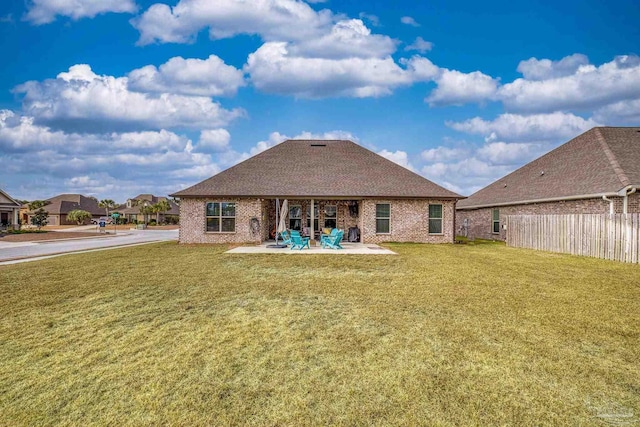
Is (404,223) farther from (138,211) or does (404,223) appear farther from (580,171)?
(138,211)

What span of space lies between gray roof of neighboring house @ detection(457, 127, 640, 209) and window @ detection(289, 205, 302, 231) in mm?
12640

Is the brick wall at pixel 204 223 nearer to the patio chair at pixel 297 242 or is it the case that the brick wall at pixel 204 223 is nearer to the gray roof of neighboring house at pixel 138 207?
the patio chair at pixel 297 242

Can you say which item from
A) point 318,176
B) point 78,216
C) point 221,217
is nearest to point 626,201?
point 318,176

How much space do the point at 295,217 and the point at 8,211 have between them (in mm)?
36747

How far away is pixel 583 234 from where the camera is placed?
576 inches

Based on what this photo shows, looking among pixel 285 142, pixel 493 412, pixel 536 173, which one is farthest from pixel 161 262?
pixel 536 173

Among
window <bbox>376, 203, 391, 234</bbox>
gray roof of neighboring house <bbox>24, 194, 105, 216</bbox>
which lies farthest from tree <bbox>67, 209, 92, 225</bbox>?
window <bbox>376, 203, 391, 234</bbox>

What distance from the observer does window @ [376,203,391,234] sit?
1989 cm

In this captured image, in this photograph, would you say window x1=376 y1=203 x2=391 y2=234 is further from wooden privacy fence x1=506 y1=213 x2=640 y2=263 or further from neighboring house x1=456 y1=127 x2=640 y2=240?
neighboring house x1=456 y1=127 x2=640 y2=240

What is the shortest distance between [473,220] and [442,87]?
33.6ft

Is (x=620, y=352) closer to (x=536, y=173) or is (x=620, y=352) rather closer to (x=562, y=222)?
(x=562, y=222)

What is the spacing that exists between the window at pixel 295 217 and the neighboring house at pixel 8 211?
3379 cm

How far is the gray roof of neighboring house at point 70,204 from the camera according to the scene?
2416 inches

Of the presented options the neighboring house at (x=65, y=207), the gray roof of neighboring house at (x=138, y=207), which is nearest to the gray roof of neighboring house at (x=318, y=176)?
the gray roof of neighboring house at (x=138, y=207)
